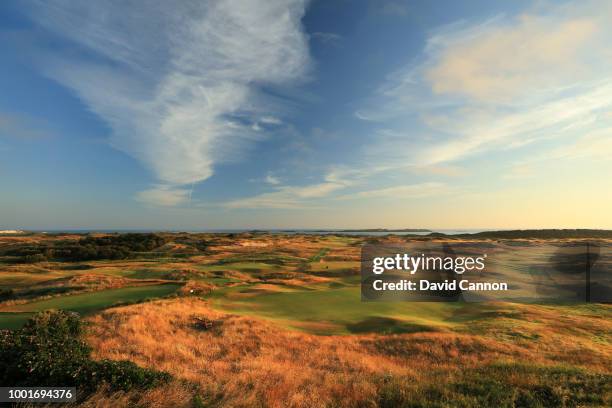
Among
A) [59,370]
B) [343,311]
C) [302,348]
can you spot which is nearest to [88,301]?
[302,348]

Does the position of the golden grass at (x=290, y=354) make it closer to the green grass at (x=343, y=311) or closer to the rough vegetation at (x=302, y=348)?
the rough vegetation at (x=302, y=348)

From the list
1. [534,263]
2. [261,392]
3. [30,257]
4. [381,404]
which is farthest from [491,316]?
[30,257]

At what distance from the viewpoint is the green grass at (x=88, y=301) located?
19169mm

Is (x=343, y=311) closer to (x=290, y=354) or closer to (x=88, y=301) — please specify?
(x=290, y=354)

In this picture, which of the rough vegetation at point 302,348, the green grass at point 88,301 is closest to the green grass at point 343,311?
the rough vegetation at point 302,348

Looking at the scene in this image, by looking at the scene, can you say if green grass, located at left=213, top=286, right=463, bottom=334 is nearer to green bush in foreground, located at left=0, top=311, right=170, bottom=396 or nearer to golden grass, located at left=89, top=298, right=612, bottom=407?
golden grass, located at left=89, top=298, right=612, bottom=407

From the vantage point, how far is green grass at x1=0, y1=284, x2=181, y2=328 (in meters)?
19.2

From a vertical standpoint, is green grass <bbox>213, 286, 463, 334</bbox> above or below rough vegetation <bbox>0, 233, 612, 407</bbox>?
below

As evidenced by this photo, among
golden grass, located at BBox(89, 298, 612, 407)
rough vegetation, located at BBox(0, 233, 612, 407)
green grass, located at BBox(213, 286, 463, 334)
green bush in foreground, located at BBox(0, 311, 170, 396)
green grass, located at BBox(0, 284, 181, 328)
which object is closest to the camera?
green bush in foreground, located at BBox(0, 311, 170, 396)

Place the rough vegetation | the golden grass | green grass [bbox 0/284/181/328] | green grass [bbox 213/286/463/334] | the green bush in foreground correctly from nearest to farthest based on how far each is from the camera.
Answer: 1. the green bush in foreground
2. the rough vegetation
3. the golden grass
4. green grass [bbox 0/284/181/328]
5. green grass [bbox 213/286/463/334]

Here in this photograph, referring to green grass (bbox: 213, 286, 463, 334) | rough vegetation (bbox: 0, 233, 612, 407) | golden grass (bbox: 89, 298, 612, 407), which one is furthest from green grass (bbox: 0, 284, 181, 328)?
green grass (bbox: 213, 286, 463, 334)

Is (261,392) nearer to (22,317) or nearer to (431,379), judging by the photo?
(431,379)

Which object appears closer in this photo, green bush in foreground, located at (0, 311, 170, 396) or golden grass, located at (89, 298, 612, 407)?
green bush in foreground, located at (0, 311, 170, 396)

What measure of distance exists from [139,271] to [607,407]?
48.9m
